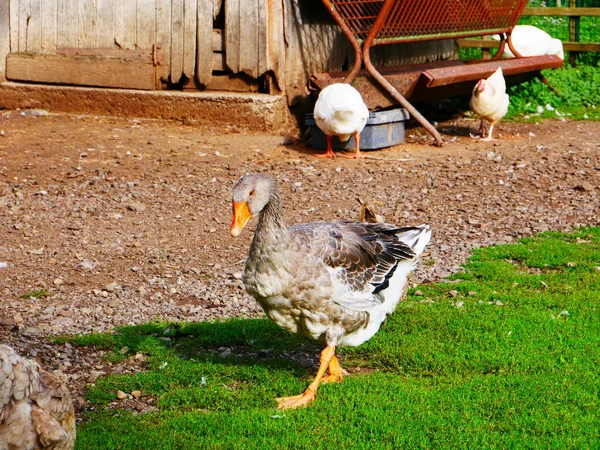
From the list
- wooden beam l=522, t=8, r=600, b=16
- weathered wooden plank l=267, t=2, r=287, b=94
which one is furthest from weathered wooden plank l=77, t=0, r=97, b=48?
wooden beam l=522, t=8, r=600, b=16

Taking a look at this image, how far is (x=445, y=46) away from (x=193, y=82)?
18.4ft

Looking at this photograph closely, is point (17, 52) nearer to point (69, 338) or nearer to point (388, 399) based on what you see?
point (69, 338)

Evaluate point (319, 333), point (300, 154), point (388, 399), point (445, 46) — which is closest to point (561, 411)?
point (388, 399)

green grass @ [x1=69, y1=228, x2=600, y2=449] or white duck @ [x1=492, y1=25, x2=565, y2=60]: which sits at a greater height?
white duck @ [x1=492, y1=25, x2=565, y2=60]

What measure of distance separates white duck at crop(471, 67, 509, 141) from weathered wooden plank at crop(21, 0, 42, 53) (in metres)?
6.33

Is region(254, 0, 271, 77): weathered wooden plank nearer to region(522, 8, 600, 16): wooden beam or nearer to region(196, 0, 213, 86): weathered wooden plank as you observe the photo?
region(196, 0, 213, 86): weathered wooden plank

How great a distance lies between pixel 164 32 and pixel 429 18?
12.2 ft

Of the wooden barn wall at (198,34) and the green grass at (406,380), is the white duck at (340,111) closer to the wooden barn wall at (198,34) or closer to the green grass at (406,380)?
the wooden barn wall at (198,34)

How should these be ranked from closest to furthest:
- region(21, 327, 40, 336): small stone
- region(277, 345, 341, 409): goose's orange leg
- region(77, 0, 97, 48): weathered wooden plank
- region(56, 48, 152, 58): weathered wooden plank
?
region(277, 345, 341, 409): goose's orange leg < region(21, 327, 40, 336): small stone < region(56, 48, 152, 58): weathered wooden plank < region(77, 0, 97, 48): weathered wooden plank

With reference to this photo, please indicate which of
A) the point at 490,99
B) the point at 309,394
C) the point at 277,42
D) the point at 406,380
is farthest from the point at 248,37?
the point at 309,394

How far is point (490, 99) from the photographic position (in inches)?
448

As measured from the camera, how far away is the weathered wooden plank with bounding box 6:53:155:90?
11938mm

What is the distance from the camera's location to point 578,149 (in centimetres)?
1091

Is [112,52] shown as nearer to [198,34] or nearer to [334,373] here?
[198,34]
